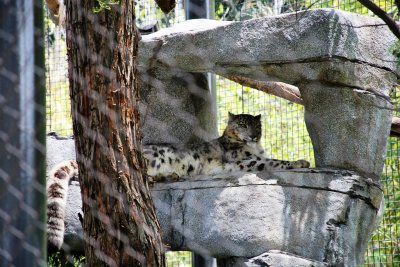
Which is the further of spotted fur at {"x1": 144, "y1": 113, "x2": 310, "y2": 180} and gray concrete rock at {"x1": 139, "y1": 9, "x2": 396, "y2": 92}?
spotted fur at {"x1": 144, "y1": 113, "x2": 310, "y2": 180}

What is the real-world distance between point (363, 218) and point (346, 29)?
2.28 feet

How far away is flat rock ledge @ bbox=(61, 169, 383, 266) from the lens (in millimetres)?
3020

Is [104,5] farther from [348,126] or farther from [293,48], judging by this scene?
[348,126]

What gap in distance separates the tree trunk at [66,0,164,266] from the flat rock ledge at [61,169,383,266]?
1125mm

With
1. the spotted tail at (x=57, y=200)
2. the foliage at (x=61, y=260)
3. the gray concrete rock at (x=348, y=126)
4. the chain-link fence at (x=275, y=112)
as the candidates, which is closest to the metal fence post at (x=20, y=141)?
the spotted tail at (x=57, y=200)

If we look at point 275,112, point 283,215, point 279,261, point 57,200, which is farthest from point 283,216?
point 275,112

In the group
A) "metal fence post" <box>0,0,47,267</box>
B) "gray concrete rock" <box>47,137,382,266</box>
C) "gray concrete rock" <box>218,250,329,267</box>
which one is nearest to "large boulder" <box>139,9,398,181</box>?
"gray concrete rock" <box>47,137,382,266</box>

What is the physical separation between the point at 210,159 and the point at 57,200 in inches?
31.1

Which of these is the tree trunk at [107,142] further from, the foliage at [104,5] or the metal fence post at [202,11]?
the metal fence post at [202,11]

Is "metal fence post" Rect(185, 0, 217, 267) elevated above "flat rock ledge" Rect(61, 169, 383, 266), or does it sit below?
above

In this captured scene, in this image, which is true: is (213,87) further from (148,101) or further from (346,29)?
(346,29)

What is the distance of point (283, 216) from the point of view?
3078 mm

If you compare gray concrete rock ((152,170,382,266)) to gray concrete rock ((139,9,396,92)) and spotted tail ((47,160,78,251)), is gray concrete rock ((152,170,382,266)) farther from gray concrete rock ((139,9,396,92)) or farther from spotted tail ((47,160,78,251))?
spotted tail ((47,160,78,251))

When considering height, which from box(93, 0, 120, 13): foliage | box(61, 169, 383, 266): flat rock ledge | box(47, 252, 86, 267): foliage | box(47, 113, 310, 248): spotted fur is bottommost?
box(47, 252, 86, 267): foliage
